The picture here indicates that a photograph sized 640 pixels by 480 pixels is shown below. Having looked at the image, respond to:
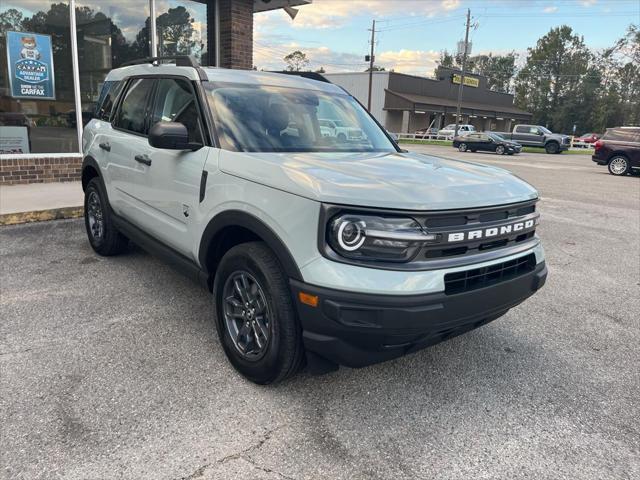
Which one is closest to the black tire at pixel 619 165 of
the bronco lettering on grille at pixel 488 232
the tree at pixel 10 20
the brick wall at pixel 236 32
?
the brick wall at pixel 236 32

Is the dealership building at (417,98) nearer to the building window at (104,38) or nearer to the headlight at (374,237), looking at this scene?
the building window at (104,38)

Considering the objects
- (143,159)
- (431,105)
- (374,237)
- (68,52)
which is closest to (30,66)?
(68,52)

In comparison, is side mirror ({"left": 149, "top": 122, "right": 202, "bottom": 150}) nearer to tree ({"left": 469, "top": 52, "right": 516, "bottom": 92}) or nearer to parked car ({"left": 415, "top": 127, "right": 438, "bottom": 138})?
parked car ({"left": 415, "top": 127, "right": 438, "bottom": 138})

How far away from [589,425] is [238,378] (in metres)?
2.00

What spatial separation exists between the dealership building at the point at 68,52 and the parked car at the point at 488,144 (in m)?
22.3

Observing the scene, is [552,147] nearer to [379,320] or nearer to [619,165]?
[619,165]

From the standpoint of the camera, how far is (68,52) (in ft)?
30.2

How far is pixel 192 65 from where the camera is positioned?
370cm

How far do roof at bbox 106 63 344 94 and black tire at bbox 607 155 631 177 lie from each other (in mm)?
17117

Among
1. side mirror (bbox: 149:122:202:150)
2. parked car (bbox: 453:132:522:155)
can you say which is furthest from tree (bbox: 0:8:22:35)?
parked car (bbox: 453:132:522:155)

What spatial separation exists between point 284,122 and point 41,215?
15.5ft

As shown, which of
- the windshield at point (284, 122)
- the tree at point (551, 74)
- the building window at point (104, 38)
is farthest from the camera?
the tree at point (551, 74)

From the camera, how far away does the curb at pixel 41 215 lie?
6.46 m

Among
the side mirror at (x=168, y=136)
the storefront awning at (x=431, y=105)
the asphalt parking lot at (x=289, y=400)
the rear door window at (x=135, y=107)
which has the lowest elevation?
the asphalt parking lot at (x=289, y=400)
